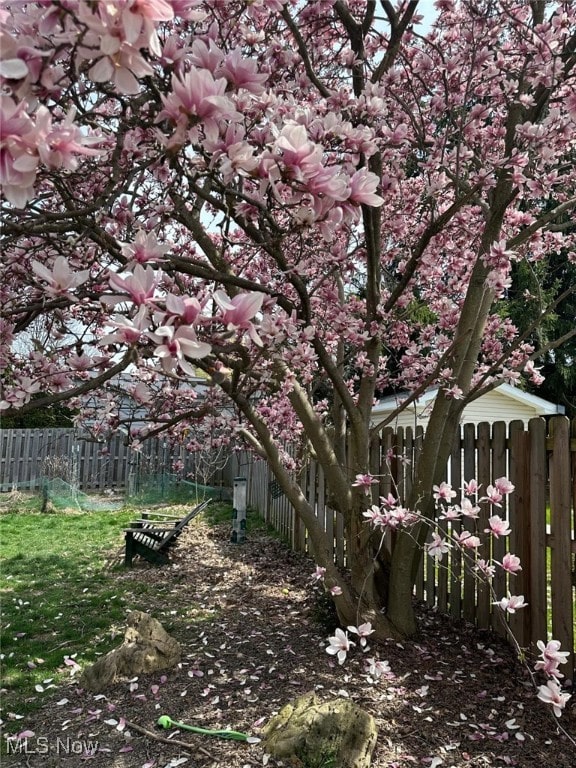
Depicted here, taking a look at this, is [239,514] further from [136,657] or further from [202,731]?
[202,731]

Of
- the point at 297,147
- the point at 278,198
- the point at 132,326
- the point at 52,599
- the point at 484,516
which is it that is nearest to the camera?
the point at 132,326

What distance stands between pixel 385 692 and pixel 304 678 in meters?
0.45

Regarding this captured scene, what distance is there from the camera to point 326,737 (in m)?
2.32

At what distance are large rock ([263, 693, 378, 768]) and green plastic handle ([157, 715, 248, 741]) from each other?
172mm

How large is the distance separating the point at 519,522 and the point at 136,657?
2.40 m

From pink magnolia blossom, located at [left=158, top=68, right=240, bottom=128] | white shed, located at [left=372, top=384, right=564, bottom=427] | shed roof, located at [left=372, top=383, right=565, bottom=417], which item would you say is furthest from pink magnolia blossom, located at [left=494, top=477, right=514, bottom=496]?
white shed, located at [left=372, top=384, right=564, bottom=427]

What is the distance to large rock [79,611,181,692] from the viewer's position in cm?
318

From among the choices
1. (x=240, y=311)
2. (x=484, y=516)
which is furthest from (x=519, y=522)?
(x=240, y=311)

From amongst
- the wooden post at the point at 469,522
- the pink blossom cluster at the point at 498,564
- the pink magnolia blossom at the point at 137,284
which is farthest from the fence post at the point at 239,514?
the pink magnolia blossom at the point at 137,284

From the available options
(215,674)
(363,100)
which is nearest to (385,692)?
(215,674)

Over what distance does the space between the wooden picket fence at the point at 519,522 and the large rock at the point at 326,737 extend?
795 mm

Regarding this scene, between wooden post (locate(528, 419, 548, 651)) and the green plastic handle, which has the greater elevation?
wooden post (locate(528, 419, 548, 651))

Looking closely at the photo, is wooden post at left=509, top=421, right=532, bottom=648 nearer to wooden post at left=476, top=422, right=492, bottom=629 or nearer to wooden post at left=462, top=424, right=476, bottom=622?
wooden post at left=476, top=422, right=492, bottom=629

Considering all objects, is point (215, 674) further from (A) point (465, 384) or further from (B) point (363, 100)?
(B) point (363, 100)
